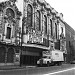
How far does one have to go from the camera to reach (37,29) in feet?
117

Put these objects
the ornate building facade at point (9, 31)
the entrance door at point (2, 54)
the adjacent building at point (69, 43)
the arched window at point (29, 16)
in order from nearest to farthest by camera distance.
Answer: the entrance door at point (2, 54) → the ornate building facade at point (9, 31) → the arched window at point (29, 16) → the adjacent building at point (69, 43)

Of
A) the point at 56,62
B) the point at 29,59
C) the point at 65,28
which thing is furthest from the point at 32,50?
the point at 65,28

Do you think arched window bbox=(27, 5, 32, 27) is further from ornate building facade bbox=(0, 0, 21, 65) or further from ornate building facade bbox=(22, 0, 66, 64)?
ornate building facade bbox=(0, 0, 21, 65)

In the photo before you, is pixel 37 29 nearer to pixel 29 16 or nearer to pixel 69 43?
pixel 29 16

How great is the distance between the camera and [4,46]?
2605cm

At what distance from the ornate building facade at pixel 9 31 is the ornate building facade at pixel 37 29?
1979 millimetres

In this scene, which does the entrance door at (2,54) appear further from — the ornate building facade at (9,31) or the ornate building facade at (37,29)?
the ornate building facade at (37,29)

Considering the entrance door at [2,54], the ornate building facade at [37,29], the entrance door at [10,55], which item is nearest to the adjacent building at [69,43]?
the ornate building facade at [37,29]

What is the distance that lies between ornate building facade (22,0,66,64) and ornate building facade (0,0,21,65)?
198 centimetres

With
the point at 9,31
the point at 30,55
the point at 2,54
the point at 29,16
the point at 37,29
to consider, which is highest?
the point at 29,16

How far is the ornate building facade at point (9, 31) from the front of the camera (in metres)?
25.9

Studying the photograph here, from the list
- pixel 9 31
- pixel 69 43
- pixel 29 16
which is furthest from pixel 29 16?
pixel 69 43

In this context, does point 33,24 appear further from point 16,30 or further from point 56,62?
point 56,62

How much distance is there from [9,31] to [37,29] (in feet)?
31.2
